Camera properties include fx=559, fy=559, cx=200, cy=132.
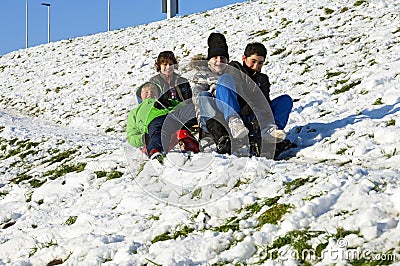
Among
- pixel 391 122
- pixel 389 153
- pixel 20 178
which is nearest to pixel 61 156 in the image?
pixel 20 178

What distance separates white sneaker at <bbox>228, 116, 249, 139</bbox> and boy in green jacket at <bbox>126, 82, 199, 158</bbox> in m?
0.63

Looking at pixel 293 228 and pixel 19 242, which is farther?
pixel 19 242

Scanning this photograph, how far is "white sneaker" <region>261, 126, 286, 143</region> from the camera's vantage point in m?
6.84

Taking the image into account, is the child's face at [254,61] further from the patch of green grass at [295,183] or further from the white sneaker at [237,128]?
the patch of green grass at [295,183]

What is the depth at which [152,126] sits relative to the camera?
6980 mm

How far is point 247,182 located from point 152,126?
2.02 metres

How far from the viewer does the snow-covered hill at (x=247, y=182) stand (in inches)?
159

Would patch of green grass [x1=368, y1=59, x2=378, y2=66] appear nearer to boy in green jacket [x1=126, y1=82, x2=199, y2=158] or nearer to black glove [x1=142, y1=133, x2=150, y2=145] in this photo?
boy in green jacket [x1=126, y1=82, x2=199, y2=158]

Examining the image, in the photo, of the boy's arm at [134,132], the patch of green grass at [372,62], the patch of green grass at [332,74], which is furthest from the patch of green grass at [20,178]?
the patch of green grass at [372,62]

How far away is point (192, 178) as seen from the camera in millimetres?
5762

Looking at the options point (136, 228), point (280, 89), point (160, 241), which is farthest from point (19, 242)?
point (280, 89)

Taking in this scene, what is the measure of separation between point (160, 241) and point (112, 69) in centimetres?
1603

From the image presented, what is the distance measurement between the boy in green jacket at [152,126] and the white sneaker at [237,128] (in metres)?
0.63

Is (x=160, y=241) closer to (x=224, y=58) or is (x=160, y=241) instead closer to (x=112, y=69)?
(x=224, y=58)
